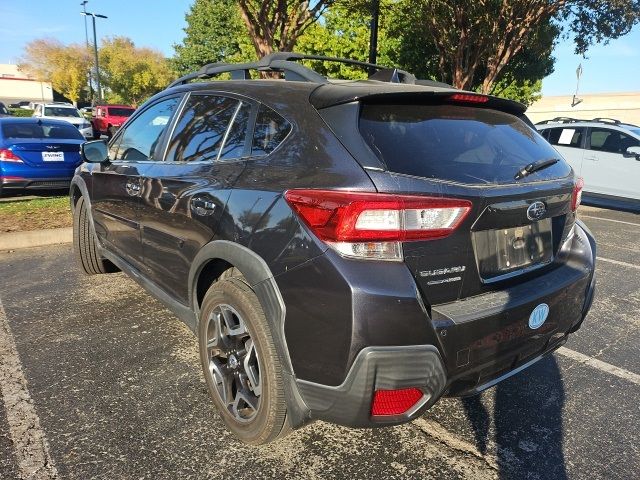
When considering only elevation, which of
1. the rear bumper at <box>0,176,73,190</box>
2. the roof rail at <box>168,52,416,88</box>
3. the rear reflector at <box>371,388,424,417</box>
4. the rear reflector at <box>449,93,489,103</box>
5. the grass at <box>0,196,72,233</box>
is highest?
the roof rail at <box>168,52,416,88</box>

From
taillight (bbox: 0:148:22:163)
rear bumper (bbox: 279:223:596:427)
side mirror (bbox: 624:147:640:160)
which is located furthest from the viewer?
side mirror (bbox: 624:147:640:160)

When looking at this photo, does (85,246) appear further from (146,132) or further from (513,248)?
(513,248)

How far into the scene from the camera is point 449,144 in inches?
86.7

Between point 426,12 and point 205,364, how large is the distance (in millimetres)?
12030

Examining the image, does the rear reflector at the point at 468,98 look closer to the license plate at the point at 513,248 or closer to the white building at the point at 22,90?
the license plate at the point at 513,248

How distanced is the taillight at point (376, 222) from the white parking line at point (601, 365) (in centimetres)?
217

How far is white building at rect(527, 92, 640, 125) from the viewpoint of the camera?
113ft

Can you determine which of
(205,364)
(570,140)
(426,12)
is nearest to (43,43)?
(426,12)

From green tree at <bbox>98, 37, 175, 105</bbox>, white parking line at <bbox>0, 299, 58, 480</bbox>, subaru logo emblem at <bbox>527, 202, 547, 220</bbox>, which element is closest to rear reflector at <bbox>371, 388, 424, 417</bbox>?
subaru logo emblem at <bbox>527, 202, 547, 220</bbox>

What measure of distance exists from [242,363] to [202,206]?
81cm

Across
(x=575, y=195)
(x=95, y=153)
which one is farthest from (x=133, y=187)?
(x=575, y=195)

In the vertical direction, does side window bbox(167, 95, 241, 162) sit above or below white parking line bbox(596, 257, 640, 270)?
above

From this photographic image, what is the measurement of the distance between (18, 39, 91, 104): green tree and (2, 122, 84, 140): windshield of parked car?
52902 millimetres

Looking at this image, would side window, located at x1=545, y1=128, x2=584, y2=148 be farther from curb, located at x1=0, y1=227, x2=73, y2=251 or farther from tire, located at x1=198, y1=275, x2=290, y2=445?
tire, located at x1=198, y1=275, x2=290, y2=445
